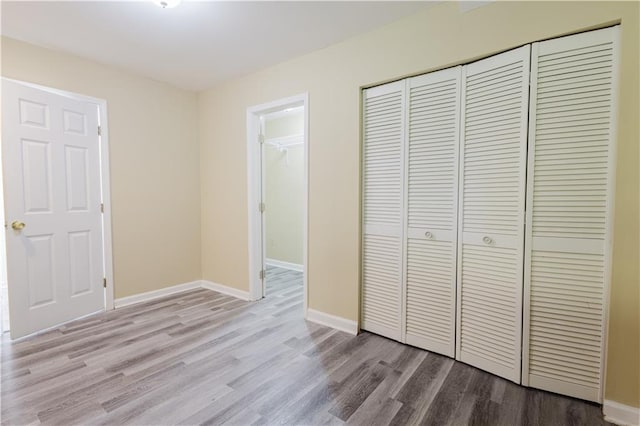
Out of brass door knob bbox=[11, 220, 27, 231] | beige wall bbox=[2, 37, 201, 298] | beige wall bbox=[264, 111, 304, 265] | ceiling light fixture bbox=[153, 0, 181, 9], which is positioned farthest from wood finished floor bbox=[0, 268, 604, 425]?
ceiling light fixture bbox=[153, 0, 181, 9]

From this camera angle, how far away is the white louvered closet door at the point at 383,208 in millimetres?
2330

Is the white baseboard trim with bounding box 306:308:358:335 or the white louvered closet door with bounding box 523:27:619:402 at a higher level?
the white louvered closet door with bounding box 523:27:619:402

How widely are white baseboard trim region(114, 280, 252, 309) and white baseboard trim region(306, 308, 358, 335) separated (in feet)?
3.01

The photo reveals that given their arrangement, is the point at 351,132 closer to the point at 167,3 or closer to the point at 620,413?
the point at 167,3

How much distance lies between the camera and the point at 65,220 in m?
2.70

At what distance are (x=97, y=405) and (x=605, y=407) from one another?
2.78m

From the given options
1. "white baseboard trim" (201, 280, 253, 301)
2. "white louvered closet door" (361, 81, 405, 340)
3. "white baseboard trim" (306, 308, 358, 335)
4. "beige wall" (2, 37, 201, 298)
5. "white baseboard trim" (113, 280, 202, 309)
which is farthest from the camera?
"white baseboard trim" (201, 280, 253, 301)

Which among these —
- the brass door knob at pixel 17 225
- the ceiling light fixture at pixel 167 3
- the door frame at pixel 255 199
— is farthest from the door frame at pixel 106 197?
the ceiling light fixture at pixel 167 3

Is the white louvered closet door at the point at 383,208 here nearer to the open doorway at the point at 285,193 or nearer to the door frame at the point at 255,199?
the door frame at the point at 255,199

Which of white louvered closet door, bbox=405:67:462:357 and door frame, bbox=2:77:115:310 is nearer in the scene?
white louvered closet door, bbox=405:67:462:357

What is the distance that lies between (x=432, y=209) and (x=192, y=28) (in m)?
2.33

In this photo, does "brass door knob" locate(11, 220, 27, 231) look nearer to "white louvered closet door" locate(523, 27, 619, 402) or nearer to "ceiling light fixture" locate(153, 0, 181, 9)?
"ceiling light fixture" locate(153, 0, 181, 9)

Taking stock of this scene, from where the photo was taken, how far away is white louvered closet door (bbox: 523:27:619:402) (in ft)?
5.25

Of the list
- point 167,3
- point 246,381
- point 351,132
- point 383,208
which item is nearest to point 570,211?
point 383,208
